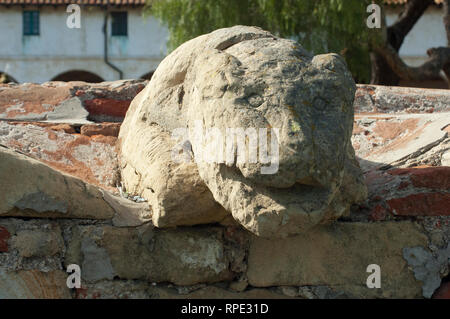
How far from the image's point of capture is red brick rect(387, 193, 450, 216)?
2.28 metres

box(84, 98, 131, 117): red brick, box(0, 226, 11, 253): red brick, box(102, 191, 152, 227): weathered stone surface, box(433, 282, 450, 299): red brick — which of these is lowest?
box(433, 282, 450, 299): red brick

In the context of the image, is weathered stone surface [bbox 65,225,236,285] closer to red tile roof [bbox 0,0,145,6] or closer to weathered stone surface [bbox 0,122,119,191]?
weathered stone surface [bbox 0,122,119,191]

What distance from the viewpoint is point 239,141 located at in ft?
5.84

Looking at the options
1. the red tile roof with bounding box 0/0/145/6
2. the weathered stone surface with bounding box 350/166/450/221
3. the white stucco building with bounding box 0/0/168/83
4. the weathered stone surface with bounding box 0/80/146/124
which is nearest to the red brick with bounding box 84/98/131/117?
the weathered stone surface with bounding box 0/80/146/124

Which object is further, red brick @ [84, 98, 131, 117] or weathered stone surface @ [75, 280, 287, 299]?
red brick @ [84, 98, 131, 117]

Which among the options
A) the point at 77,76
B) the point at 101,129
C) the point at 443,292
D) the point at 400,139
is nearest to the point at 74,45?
the point at 77,76

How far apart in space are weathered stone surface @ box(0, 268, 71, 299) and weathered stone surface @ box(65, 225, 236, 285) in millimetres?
74

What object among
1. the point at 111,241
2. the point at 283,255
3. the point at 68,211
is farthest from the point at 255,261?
the point at 68,211

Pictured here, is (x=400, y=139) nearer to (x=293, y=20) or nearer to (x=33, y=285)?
(x=33, y=285)

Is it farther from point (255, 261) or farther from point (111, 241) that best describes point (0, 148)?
point (255, 261)

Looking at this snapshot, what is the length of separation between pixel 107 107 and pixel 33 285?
53.8 inches

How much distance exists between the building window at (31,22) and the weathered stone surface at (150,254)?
1724cm

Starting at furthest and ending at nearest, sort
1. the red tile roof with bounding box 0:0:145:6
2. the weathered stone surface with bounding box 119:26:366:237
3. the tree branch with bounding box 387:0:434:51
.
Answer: the red tile roof with bounding box 0:0:145:6 < the tree branch with bounding box 387:0:434:51 < the weathered stone surface with bounding box 119:26:366:237
